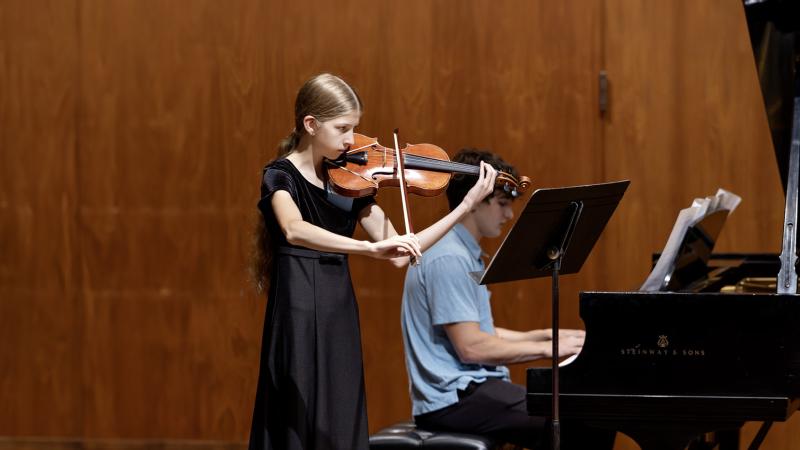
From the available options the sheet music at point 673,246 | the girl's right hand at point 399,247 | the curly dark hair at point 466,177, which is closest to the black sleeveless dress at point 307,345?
the girl's right hand at point 399,247

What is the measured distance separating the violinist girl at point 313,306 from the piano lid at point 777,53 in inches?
35.8

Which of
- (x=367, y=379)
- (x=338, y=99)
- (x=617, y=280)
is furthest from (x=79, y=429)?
(x=338, y=99)

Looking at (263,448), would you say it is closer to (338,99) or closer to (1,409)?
(338,99)

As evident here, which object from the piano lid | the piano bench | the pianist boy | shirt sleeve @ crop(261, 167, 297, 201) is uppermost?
the piano lid

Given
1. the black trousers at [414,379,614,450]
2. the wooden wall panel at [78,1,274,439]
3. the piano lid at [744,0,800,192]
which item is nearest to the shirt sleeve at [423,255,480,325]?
the black trousers at [414,379,614,450]

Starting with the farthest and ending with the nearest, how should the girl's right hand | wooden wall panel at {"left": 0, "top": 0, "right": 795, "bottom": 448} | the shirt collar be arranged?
wooden wall panel at {"left": 0, "top": 0, "right": 795, "bottom": 448}
the shirt collar
the girl's right hand

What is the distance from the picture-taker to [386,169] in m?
2.48

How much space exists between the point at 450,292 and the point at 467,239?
0.22 m

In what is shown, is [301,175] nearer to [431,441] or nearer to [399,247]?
[399,247]

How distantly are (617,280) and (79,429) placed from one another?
232 centimetres

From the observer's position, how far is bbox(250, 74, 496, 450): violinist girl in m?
2.43

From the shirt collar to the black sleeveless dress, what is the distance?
2.13 ft

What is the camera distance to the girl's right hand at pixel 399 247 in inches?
84.2

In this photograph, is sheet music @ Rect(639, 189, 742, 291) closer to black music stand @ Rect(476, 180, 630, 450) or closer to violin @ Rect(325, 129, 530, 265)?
black music stand @ Rect(476, 180, 630, 450)
